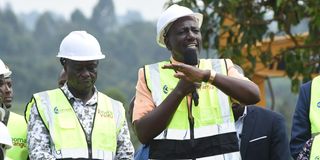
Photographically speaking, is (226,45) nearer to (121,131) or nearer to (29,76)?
(121,131)

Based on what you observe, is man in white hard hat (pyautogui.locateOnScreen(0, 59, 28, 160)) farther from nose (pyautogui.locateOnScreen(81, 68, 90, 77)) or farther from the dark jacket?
the dark jacket

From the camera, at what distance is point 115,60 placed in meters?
94.2

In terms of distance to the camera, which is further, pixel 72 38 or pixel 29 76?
pixel 29 76

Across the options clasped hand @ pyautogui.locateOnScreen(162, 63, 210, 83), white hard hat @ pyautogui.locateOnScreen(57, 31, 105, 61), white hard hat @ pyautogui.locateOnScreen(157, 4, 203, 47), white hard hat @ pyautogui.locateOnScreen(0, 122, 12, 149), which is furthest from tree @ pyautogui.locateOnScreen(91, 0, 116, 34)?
clasped hand @ pyautogui.locateOnScreen(162, 63, 210, 83)

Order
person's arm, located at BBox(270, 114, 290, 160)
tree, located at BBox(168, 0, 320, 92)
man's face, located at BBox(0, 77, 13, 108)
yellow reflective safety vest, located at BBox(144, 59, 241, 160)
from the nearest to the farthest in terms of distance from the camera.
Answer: yellow reflective safety vest, located at BBox(144, 59, 241, 160), person's arm, located at BBox(270, 114, 290, 160), man's face, located at BBox(0, 77, 13, 108), tree, located at BBox(168, 0, 320, 92)

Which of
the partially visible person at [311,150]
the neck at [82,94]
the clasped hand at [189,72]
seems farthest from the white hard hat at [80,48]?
the partially visible person at [311,150]

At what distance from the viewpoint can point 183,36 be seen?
732 centimetres

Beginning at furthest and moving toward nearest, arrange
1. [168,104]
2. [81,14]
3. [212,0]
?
[81,14], [212,0], [168,104]

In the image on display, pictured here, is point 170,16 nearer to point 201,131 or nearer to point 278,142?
point 201,131

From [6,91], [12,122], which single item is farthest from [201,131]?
[6,91]

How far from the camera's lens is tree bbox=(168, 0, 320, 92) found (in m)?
12.4

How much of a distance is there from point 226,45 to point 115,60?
81759mm

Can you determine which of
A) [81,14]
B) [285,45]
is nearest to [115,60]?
[81,14]

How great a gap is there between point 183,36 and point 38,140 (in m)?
1.27
